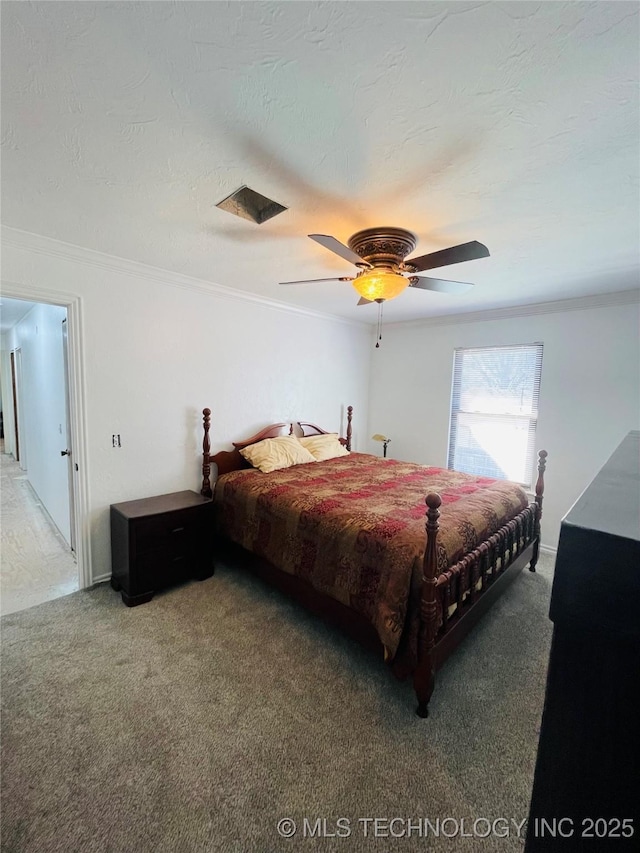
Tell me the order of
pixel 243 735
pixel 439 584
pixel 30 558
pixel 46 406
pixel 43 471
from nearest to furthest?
1. pixel 243 735
2. pixel 439 584
3. pixel 30 558
4. pixel 46 406
5. pixel 43 471

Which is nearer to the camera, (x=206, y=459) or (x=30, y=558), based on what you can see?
(x=30, y=558)

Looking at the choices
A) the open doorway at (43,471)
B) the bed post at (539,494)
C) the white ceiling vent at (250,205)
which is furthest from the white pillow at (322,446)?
the white ceiling vent at (250,205)

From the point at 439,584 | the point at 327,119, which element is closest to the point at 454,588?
the point at 439,584

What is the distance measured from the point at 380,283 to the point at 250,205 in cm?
78

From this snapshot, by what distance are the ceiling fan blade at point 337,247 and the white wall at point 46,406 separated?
8.45ft

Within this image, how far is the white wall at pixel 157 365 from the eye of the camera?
2604 mm

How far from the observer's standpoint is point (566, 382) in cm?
352

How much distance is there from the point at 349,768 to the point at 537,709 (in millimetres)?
986

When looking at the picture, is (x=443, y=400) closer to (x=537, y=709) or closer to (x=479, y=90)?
(x=537, y=709)

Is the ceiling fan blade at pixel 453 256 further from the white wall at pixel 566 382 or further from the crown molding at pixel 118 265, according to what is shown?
the white wall at pixel 566 382

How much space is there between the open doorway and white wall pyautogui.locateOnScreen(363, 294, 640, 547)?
12.2 feet

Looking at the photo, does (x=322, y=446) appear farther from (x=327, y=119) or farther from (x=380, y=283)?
(x=327, y=119)

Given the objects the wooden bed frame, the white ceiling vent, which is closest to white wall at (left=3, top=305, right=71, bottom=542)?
the wooden bed frame

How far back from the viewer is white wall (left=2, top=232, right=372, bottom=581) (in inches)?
103
